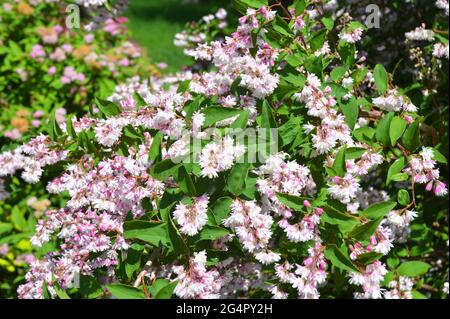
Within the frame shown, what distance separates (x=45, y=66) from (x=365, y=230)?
9.61ft

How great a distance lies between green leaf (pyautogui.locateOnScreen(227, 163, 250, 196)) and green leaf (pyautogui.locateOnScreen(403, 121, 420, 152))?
0.64 metres

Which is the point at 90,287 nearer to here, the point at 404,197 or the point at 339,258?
the point at 339,258

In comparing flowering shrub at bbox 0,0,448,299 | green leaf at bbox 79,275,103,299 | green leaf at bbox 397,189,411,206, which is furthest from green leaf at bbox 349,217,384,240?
green leaf at bbox 79,275,103,299

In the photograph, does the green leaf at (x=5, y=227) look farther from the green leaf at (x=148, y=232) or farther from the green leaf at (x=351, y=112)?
the green leaf at (x=351, y=112)

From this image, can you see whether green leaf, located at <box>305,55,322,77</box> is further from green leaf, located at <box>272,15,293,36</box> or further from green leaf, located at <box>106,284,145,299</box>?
green leaf, located at <box>106,284,145,299</box>

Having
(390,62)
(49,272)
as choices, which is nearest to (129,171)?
(49,272)

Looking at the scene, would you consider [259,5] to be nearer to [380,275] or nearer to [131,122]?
[131,122]

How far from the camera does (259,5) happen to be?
203 cm

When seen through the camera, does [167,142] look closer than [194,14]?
Yes

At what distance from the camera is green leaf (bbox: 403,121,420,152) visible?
1.96 metres

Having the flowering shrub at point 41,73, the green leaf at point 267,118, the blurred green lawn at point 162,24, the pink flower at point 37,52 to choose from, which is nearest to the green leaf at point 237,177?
the green leaf at point 267,118

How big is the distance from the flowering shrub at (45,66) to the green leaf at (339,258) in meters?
2.39

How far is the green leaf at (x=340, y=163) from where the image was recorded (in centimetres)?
180

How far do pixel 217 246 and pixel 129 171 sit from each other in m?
0.43
